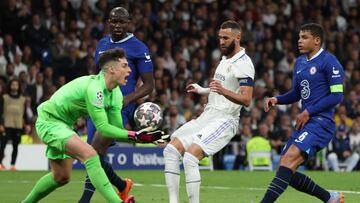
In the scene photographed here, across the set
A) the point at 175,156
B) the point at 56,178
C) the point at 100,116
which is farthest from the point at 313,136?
the point at 56,178

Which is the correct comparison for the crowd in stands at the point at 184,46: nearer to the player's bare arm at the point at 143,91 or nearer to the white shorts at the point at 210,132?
the player's bare arm at the point at 143,91

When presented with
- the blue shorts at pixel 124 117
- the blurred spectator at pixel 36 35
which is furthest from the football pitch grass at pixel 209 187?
the blurred spectator at pixel 36 35

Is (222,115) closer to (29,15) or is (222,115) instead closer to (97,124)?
(97,124)

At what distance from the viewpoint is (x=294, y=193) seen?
15.4 meters

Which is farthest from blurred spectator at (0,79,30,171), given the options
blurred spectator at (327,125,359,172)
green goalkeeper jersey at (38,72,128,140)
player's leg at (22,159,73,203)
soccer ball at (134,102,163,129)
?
green goalkeeper jersey at (38,72,128,140)

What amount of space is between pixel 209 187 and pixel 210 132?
5.59 metres

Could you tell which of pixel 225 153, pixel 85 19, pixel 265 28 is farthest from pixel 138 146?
pixel 265 28

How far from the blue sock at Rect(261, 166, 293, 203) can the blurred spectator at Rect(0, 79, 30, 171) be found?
11.9 metres

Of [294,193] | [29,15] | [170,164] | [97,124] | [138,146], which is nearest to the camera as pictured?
[97,124]

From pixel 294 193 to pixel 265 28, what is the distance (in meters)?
14.5

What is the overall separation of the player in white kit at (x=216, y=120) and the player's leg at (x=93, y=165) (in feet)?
4.07

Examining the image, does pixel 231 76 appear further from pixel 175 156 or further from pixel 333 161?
pixel 333 161

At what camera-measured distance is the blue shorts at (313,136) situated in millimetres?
11170

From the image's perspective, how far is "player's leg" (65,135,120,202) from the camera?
10.1m
